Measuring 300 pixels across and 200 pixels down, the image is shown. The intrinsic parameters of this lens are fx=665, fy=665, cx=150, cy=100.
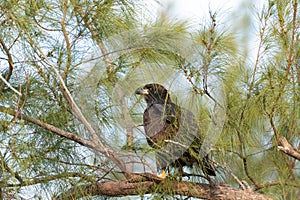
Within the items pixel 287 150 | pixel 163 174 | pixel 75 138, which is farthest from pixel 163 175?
pixel 287 150

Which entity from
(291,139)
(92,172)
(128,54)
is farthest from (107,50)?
(291,139)

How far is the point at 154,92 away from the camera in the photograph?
7.93 feet

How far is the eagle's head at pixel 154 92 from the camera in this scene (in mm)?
2380

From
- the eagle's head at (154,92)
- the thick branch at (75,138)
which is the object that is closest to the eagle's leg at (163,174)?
the thick branch at (75,138)

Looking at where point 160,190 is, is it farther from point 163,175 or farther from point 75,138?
point 75,138

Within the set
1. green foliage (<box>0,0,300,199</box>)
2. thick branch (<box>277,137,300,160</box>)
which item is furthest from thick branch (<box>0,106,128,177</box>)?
thick branch (<box>277,137,300,160</box>)

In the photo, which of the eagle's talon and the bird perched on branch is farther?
the eagle's talon

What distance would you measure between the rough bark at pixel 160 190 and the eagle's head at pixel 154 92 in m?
0.29

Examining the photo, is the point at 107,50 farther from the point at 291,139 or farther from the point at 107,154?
the point at 291,139

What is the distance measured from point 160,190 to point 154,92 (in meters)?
0.36

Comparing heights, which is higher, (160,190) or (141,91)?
→ (141,91)

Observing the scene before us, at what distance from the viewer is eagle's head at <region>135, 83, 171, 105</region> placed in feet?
7.81

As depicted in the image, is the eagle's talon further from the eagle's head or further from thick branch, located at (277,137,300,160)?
thick branch, located at (277,137,300,160)

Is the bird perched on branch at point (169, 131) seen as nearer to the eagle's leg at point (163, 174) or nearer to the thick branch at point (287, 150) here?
the eagle's leg at point (163, 174)
